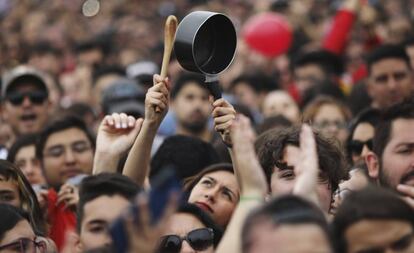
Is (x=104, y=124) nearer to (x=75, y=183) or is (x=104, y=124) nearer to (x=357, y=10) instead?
(x=75, y=183)

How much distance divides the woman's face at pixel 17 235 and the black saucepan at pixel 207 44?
3.59ft

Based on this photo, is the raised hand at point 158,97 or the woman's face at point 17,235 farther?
the raised hand at point 158,97

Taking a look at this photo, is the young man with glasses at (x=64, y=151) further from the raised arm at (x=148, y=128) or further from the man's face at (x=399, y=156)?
the man's face at (x=399, y=156)

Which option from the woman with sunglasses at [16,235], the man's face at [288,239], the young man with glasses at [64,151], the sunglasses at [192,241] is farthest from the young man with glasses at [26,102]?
the man's face at [288,239]

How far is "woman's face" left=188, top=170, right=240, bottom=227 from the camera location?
6.87m

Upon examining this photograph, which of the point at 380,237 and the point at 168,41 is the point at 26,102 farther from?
the point at 380,237

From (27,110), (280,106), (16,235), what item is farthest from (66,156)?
(280,106)

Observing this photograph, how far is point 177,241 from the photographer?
5918 millimetres

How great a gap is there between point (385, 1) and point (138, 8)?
6390 mm

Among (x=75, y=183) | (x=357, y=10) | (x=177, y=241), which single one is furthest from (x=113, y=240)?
(x=357, y=10)

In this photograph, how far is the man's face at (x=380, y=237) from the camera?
4.61 metres

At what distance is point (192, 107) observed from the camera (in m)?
11.1

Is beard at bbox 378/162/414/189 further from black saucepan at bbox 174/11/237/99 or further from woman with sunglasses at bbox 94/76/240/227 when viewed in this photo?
black saucepan at bbox 174/11/237/99

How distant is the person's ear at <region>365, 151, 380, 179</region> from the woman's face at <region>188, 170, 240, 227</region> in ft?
2.42
